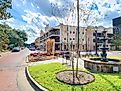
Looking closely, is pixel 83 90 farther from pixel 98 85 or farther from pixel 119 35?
pixel 119 35

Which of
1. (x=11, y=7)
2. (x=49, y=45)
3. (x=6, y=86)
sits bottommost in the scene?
(x=6, y=86)

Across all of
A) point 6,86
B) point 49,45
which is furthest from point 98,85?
point 49,45

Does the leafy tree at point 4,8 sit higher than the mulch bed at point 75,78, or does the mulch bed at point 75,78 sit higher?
the leafy tree at point 4,8

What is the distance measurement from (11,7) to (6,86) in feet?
55.6

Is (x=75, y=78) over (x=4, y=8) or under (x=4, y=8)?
under

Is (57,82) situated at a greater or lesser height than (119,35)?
lesser

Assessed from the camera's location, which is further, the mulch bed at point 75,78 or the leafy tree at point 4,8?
the leafy tree at point 4,8

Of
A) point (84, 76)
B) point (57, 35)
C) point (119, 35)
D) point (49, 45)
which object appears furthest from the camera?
point (57, 35)

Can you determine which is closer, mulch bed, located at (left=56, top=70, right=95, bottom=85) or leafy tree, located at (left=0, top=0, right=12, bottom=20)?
mulch bed, located at (left=56, top=70, right=95, bottom=85)

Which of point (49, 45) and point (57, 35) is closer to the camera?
point (49, 45)

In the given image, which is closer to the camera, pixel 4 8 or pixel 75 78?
pixel 75 78

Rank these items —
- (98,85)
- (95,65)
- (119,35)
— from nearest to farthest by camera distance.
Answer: (98,85), (95,65), (119,35)

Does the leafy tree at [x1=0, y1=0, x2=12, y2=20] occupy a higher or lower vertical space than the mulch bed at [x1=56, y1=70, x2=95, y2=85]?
higher

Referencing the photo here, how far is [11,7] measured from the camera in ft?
91.8
